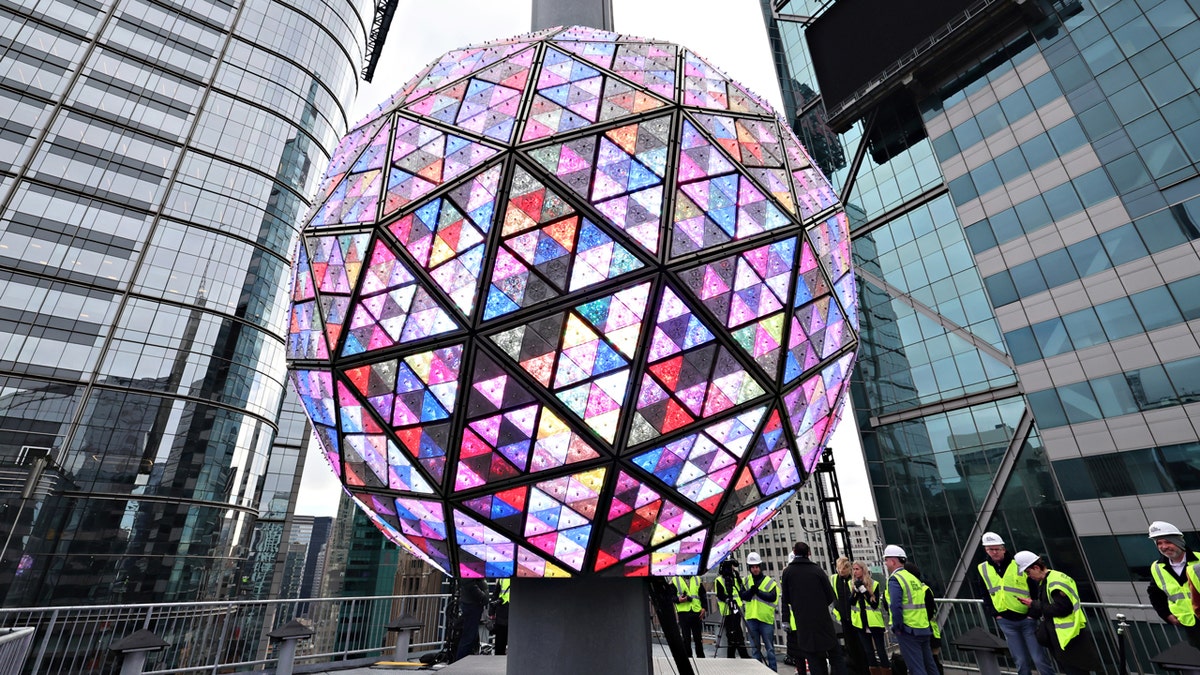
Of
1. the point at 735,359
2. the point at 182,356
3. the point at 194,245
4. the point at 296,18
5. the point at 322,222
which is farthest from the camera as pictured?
the point at 296,18

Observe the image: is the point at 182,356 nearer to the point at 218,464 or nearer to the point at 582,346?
the point at 218,464

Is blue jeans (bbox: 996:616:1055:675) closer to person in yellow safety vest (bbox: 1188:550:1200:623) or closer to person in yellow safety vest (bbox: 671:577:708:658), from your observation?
person in yellow safety vest (bbox: 1188:550:1200:623)

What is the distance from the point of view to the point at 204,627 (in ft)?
27.7

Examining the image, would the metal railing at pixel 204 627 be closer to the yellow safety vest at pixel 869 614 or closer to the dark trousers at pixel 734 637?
the dark trousers at pixel 734 637

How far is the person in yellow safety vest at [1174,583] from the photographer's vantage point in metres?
5.65

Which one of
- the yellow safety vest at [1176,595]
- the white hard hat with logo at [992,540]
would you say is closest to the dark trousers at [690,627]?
the white hard hat with logo at [992,540]

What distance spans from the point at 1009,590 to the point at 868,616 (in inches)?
92.1

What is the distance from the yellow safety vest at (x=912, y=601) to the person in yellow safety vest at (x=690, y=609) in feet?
11.9

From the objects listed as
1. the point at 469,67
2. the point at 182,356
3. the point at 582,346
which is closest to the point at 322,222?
the point at 469,67

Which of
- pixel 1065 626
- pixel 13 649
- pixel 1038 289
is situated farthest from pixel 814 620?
pixel 1038 289

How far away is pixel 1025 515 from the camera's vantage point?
24344 mm

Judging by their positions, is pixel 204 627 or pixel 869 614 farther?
pixel 869 614

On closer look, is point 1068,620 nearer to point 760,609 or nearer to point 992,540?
point 992,540

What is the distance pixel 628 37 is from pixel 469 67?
121 centimetres
